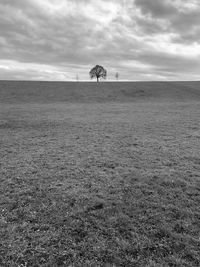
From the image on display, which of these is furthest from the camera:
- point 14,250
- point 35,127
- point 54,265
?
point 35,127

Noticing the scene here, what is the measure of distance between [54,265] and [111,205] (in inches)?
116

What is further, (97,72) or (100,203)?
(97,72)

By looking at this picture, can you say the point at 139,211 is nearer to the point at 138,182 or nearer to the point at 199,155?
the point at 138,182

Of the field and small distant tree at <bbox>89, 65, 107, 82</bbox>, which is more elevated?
small distant tree at <bbox>89, 65, 107, 82</bbox>

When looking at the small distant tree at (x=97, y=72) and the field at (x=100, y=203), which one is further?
the small distant tree at (x=97, y=72)

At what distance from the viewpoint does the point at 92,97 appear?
Result: 53000 mm

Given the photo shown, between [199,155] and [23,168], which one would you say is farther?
[199,155]

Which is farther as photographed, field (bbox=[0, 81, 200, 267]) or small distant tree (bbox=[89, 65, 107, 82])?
small distant tree (bbox=[89, 65, 107, 82])

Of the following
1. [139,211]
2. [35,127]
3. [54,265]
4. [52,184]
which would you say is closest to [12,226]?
[54,265]

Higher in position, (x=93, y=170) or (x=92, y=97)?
(x=92, y=97)

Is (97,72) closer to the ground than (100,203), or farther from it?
farther from it

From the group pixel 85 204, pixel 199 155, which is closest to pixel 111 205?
pixel 85 204

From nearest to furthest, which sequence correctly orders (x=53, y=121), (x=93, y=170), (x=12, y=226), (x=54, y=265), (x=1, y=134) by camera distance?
(x=54, y=265), (x=12, y=226), (x=93, y=170), (x=1, y=134), (x=53, y=121)

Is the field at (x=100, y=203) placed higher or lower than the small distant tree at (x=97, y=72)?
lower
